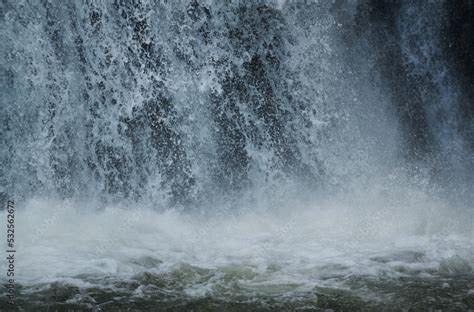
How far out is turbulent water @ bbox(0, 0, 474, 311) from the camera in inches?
314

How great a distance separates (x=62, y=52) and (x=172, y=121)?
1.91m

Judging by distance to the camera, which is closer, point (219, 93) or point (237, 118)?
point (219, 93)

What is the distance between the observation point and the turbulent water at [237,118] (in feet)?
26.2

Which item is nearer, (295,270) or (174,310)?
(174,310)

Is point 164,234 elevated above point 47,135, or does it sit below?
below

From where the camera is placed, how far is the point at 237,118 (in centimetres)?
831

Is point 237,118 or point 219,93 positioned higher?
point 219,93

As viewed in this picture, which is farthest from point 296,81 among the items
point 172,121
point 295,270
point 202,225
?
point 295,270

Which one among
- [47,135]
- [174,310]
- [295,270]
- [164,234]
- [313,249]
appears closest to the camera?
[174,310]

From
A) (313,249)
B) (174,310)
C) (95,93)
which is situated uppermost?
(95,93)

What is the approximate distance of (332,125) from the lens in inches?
328

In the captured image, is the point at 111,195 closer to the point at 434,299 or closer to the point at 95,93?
the point at 95,93

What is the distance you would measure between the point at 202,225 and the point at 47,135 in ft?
8.95

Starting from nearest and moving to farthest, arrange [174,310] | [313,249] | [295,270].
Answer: [174,310] < [295,270] < [313,249]
